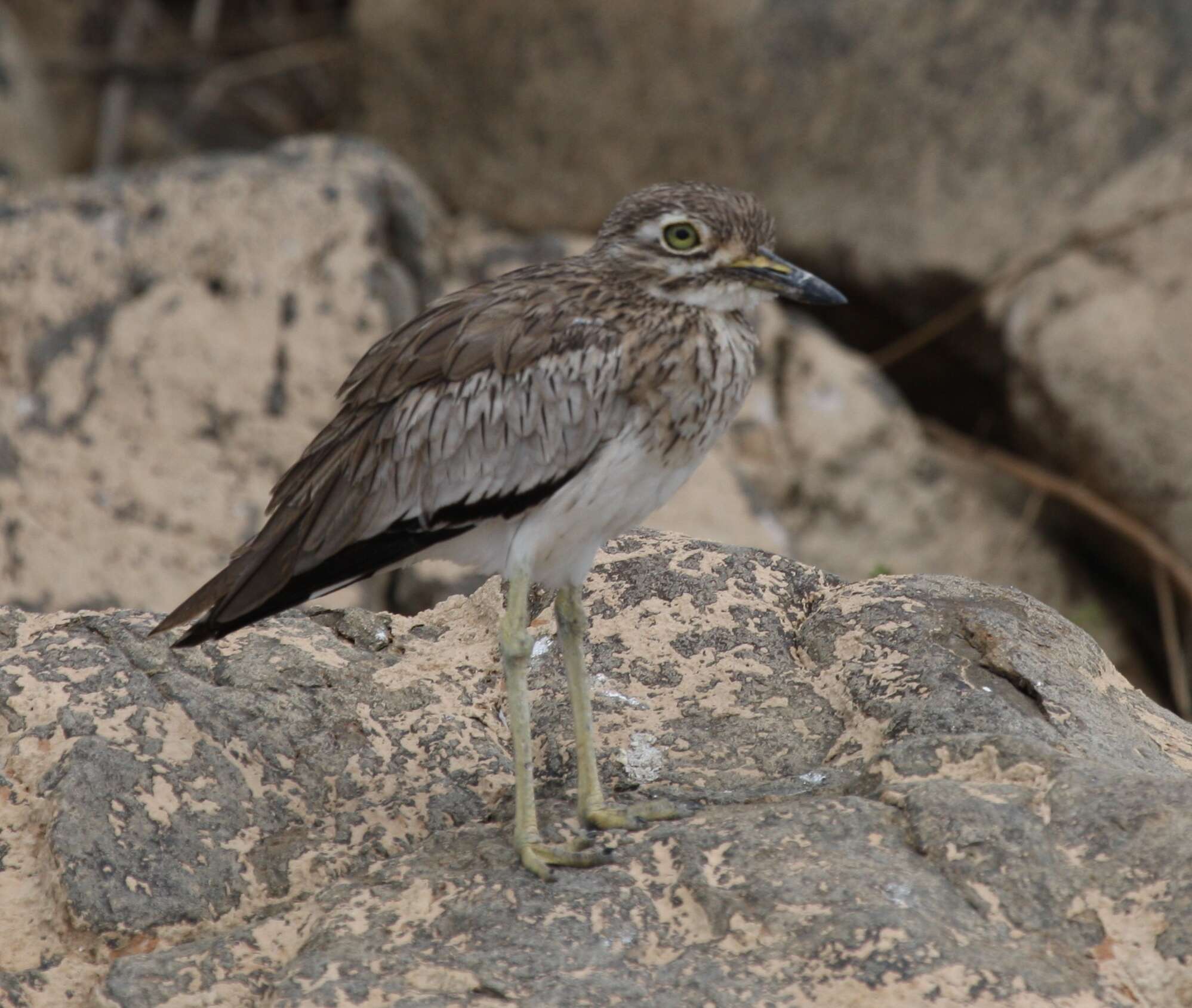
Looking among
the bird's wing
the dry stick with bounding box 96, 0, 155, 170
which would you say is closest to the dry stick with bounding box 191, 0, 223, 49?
the dry stick with bounding box 96, 0, 155, 170

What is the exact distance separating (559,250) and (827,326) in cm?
232

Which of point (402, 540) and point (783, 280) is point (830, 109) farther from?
point (402, 540)

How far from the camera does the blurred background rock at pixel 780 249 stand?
7.70 meters

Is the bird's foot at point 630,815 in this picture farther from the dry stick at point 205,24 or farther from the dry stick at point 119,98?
the dry stick at point 205,24

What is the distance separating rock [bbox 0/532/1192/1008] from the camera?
3.72m

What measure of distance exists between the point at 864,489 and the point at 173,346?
340 centimetres

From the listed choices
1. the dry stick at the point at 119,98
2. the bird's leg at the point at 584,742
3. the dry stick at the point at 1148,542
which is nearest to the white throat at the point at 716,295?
the bird's leg at the point at 584,742

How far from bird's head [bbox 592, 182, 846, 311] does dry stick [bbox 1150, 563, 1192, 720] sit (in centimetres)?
447

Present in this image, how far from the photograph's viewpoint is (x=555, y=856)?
13.4ft

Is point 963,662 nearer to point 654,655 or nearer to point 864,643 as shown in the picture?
point 864,643

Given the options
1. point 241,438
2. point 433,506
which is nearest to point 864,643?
point 433,506

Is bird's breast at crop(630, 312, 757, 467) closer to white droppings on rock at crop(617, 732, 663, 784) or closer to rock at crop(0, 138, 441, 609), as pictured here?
white droppings on rock at crop(617, 732, 663, 784)

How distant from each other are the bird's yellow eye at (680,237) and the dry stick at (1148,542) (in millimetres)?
4556

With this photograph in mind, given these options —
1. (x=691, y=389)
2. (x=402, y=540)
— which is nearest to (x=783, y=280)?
(x=691, y=389)
